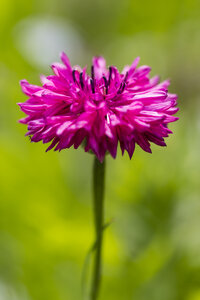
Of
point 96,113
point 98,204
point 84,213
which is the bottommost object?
point 84,213

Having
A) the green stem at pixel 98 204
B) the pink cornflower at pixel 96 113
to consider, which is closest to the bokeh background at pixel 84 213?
the green stem at pixel 98 204

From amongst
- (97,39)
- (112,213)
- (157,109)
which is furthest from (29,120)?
(97,39)

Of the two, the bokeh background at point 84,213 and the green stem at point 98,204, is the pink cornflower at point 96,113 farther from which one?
the bokeh background at point 84,213

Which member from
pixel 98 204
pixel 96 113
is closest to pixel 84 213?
→ pixel 98 204

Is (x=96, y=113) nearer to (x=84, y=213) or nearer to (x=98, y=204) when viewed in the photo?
(x=98, y=204)

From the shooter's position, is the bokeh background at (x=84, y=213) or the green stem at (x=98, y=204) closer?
the green stem at (x=98, y=204)

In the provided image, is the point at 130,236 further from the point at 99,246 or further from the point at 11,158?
the point at 99,246

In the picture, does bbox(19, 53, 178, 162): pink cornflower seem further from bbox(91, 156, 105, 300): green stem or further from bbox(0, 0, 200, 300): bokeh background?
bbox(0, 0, 200, 300): bokeh background

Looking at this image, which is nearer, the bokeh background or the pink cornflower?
the pink cornflower

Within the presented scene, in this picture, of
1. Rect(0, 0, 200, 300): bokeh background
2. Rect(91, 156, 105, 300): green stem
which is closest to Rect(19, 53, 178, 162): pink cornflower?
Rect(91, 156, 105, 300): green stem
